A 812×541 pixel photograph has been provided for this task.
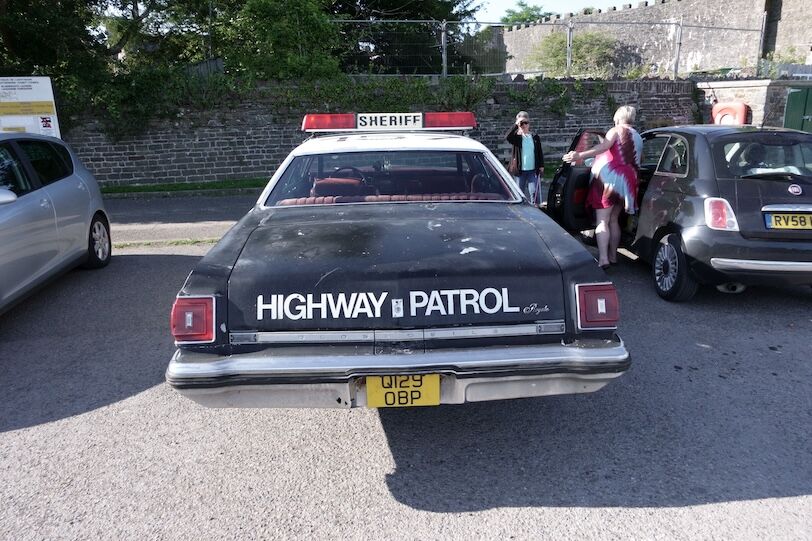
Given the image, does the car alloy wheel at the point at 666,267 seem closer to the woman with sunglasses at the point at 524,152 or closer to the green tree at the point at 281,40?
the woman with sunglasses at the point at 524,152

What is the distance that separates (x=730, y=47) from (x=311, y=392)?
89.6 feet

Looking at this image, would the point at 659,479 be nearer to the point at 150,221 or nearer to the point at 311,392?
the point at 311,392

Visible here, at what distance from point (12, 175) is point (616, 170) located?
5738 mm

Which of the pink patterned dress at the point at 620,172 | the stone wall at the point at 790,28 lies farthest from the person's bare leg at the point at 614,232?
the stone wall at the point at 790,28

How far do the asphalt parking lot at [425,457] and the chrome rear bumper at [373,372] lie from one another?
19.3 inches

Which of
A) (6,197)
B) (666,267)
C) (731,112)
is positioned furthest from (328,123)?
(731,112)

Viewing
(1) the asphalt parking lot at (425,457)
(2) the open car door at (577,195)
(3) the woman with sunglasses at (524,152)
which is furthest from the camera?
(3) the woman with sunglasses at (524,152)

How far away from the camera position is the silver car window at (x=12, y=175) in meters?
5.30

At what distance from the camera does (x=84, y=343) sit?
4816 mm

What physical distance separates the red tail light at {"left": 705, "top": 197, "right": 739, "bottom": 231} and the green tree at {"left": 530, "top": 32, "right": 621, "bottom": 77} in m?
13.5

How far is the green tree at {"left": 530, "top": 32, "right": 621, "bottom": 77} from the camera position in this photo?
18109 mm

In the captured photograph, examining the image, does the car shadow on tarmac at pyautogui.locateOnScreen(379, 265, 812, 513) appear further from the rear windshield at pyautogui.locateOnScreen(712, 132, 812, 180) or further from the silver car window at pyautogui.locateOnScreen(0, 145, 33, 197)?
the silver car window at pyautogui.locateOnScreen(0, 145, 33, 197)

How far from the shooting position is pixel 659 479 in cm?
292

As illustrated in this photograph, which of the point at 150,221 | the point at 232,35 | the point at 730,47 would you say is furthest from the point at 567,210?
the point at 730,47
